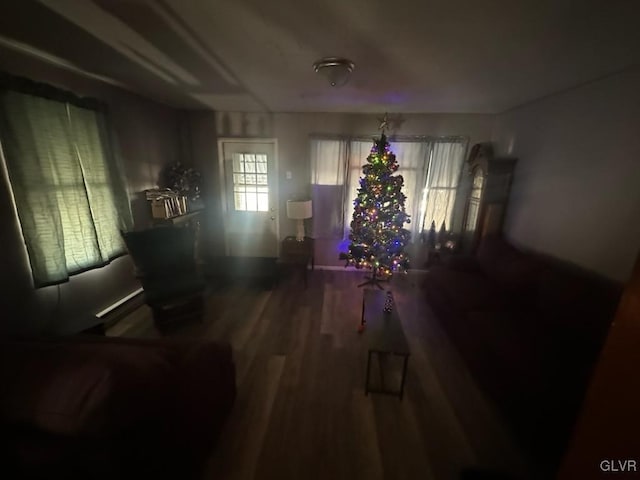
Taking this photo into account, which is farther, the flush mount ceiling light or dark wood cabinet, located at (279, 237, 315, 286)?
dark wood cabinet, located at (279, 237, 315, 286)

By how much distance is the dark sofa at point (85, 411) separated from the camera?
86cm

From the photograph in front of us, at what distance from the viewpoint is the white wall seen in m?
2.05

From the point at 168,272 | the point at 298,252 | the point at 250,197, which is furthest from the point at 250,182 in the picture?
the point at 168,272

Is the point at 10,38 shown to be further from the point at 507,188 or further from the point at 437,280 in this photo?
the point at 507,188

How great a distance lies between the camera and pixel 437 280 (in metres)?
3.18

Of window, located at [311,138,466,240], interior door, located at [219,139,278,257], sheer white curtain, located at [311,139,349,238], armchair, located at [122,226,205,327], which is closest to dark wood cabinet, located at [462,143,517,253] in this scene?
window, located at [311,138,466,240]

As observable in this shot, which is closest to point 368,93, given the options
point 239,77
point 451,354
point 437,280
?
point 239,77

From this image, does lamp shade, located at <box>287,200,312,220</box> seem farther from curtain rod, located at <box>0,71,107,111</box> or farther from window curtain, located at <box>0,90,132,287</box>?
curtain rod, located at <box>0,71,107,111</box>

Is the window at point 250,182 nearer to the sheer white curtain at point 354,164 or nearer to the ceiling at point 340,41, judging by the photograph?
the sheer white curtain at point 354,164

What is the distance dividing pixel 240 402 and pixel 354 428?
0.89 m

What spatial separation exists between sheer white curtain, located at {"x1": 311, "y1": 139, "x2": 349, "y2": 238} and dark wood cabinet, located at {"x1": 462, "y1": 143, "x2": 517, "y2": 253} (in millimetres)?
1910

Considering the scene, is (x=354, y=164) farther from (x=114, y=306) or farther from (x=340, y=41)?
(x=114, y=306)

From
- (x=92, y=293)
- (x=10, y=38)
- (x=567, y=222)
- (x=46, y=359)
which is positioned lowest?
(x=92, y=293)

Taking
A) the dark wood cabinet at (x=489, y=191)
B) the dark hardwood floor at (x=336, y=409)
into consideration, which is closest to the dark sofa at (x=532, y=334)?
the dark hardwood floor at (x=336, y=409)
